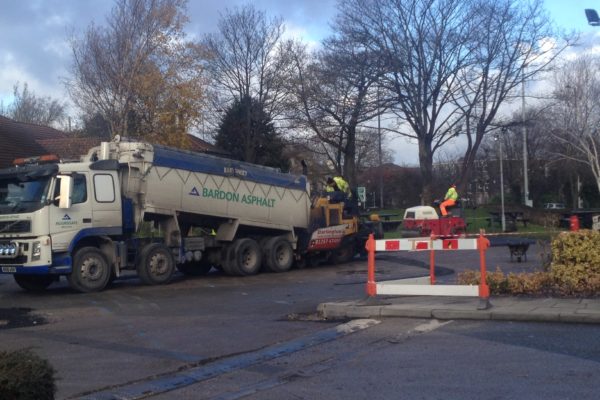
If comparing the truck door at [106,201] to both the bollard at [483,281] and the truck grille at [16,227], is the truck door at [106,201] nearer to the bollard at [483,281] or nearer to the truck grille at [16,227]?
the truck grille at [16,227]

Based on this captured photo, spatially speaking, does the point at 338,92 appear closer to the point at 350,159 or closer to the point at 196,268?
the point at 350,159

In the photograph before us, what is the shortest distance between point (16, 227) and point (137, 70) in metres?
15.5

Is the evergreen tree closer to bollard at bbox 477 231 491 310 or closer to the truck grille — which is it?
the truck grille

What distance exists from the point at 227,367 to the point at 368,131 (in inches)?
1405

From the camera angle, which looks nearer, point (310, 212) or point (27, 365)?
point (27, 365)

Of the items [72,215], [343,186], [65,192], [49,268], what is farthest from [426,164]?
[49,268]

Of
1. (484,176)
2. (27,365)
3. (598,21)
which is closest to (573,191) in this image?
(484,176)

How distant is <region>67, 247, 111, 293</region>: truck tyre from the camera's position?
15.4m

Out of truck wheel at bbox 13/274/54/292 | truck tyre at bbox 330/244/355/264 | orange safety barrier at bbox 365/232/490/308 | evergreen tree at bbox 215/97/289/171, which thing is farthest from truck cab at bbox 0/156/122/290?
evergreen tree at bbox 215/97/289/171

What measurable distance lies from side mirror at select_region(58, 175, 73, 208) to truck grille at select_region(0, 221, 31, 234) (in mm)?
748

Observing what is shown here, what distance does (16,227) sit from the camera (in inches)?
590

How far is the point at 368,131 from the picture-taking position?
43.2 m

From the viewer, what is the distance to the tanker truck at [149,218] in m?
15.1

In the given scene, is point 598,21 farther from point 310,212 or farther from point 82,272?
point 82,272
